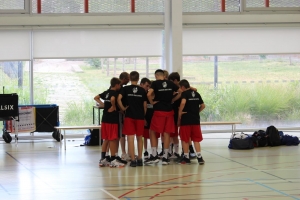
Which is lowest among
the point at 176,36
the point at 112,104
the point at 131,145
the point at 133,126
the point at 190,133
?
the point at 131,145

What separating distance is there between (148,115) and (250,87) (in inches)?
267

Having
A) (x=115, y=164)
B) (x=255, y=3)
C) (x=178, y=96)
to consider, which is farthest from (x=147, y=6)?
(x=115, y=164)

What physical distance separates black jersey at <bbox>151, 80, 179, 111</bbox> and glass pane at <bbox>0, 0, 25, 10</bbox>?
6.56 metres

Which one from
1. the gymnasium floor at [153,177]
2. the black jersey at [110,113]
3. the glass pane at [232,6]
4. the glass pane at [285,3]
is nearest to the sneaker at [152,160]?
the gymnasium floor at [153,177]

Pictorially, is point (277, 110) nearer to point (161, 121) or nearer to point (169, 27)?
point (169, 27)

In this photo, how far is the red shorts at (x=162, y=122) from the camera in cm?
1073

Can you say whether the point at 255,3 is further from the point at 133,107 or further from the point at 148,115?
the point at 133,107

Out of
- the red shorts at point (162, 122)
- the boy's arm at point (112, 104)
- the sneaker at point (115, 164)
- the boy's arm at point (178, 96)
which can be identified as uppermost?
the boy's arm at point (178, 96)

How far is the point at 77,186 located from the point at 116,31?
7900 mm

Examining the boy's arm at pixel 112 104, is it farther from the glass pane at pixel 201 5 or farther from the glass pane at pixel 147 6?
the glass pane at pixel 201 5

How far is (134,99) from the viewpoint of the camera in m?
10.4

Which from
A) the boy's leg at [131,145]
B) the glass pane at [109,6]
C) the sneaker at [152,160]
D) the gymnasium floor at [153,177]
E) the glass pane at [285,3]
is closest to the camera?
the gymnasium floor at [153,177]

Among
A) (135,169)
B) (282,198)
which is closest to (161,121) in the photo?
(135,169)

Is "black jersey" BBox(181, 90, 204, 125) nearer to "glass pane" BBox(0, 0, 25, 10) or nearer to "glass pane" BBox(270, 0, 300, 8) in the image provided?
"glass pane" BBox(0, 0, 25, 10)
